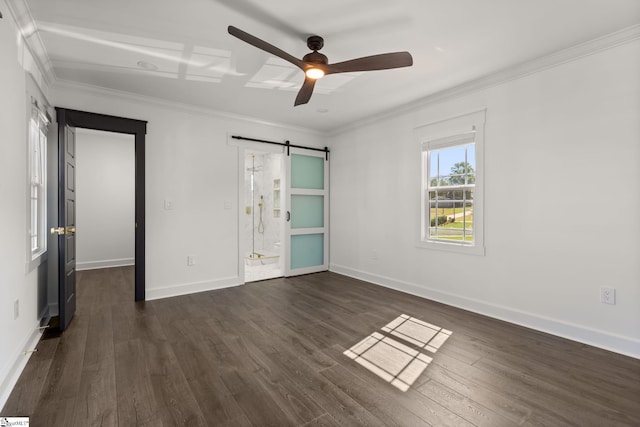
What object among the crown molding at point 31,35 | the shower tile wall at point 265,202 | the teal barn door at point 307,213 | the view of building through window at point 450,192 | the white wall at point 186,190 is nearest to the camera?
the crown molding at point 31,35

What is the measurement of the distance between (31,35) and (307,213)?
397 cm

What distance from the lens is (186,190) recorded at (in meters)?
4.26

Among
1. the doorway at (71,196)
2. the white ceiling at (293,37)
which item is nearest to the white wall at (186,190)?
the doorway at (71,196)

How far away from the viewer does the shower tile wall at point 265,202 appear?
293 inches

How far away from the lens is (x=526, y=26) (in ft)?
7.97

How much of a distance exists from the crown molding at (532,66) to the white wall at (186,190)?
262 centimetres

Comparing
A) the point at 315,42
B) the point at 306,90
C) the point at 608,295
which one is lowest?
the point at 608,295

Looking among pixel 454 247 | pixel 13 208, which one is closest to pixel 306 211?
pixel 454 247

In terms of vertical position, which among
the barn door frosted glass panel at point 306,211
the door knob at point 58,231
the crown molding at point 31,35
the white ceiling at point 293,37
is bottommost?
the door knob at point 58,231

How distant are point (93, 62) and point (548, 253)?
479cm

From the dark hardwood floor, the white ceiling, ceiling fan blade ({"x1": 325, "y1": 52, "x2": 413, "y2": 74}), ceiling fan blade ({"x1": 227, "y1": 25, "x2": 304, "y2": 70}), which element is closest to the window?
the white ceiling

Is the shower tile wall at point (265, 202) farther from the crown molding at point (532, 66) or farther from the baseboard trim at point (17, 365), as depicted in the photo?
the baseboard trim at point (17, 365)

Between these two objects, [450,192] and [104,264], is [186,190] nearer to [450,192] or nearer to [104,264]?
[104,264]

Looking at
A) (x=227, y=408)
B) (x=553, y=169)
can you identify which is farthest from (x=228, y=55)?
(x=553, y=169)
